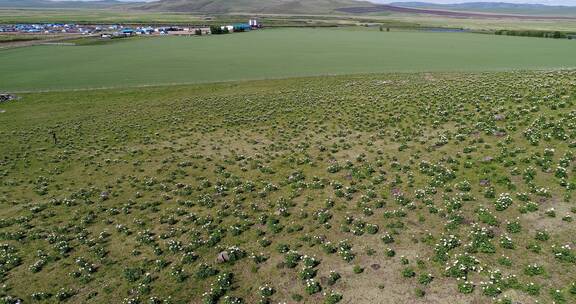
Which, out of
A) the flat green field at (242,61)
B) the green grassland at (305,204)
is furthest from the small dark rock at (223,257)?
the flat green field at (242,61)

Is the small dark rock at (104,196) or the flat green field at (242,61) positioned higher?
the flat green field at (242,61)

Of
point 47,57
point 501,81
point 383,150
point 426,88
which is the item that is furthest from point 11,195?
point 47,57

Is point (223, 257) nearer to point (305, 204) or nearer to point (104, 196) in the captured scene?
point (305, 204)

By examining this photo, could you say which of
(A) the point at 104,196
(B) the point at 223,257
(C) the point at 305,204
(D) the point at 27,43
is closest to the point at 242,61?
(A) the point at 104,196

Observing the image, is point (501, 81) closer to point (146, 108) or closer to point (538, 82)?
point (538, 82)

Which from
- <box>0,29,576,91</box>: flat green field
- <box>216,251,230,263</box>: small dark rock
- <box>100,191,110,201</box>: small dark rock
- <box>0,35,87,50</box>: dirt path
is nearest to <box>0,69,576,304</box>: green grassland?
<box>216,251,230,263</box>: small dark rock

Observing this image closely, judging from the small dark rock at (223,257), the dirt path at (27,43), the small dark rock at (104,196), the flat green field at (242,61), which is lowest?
the small dark rock at (223,257)

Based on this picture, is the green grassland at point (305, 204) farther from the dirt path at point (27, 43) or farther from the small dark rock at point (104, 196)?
the dirt path at point (27, 43)
